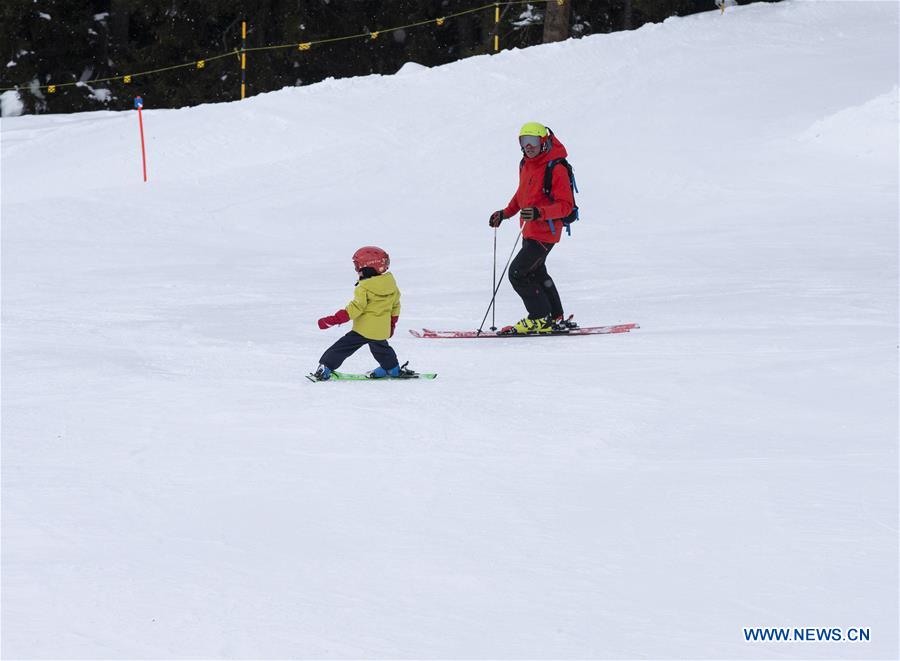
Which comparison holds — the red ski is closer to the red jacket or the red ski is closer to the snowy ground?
the snowy ground

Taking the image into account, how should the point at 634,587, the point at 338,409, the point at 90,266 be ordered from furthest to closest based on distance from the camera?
the point at 90,266
the point at 338,409
the point at 634,587

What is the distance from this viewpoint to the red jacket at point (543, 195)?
8.57 m

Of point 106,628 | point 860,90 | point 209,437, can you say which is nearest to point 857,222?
point 860,90

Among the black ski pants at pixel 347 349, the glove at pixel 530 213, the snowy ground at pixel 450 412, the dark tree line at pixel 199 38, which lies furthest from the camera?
the dark tree line at pixel 199 38

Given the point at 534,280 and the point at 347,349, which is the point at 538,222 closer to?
the point at 534,280

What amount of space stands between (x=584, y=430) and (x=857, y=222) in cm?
826

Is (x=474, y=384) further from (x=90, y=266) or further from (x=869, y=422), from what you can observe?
(x=90, y=266)

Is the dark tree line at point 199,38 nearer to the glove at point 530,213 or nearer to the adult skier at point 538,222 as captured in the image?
the adult skier at point 538,222

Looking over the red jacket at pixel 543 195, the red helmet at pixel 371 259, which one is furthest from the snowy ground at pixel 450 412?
the red jacket at pixel 543 195

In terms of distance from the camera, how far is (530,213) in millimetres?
8516

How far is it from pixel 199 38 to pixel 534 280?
22294 millimetres

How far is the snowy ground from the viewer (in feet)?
12.6

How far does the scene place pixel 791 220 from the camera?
44.2 ft

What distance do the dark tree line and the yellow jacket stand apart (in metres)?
20.3
